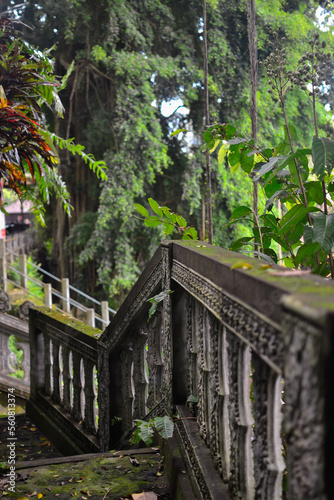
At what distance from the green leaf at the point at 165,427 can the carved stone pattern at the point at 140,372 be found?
27.4 inches

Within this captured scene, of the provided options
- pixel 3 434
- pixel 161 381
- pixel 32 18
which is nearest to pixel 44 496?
pixel 161 381

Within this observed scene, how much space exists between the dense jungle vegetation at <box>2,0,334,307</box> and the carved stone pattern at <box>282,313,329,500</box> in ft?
25.3

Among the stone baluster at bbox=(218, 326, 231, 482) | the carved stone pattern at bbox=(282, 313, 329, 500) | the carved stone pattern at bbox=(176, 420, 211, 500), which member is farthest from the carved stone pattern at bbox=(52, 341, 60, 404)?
the carved stone pattern at bbox=(282, 313, 329, 500)

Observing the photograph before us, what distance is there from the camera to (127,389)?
2672 mm

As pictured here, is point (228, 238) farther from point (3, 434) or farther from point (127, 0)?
point (3, 434)

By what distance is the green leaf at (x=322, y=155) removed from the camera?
1.57 m

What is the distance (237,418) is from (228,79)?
882cm

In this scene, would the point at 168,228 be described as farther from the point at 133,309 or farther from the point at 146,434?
the point at 146,434

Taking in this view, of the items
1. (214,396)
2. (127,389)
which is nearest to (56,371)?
(127,389)

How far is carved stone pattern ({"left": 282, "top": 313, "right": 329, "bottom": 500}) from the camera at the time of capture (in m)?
0.65

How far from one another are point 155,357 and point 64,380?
4.51 feet

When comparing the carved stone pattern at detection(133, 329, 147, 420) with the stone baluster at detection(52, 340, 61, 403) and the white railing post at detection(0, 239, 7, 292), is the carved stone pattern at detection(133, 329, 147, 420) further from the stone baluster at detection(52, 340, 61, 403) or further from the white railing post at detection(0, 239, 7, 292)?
the white railing post at detection(0, 239, 7, 292)

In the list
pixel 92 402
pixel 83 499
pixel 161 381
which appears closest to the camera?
pixel 83 499

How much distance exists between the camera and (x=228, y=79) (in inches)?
362
